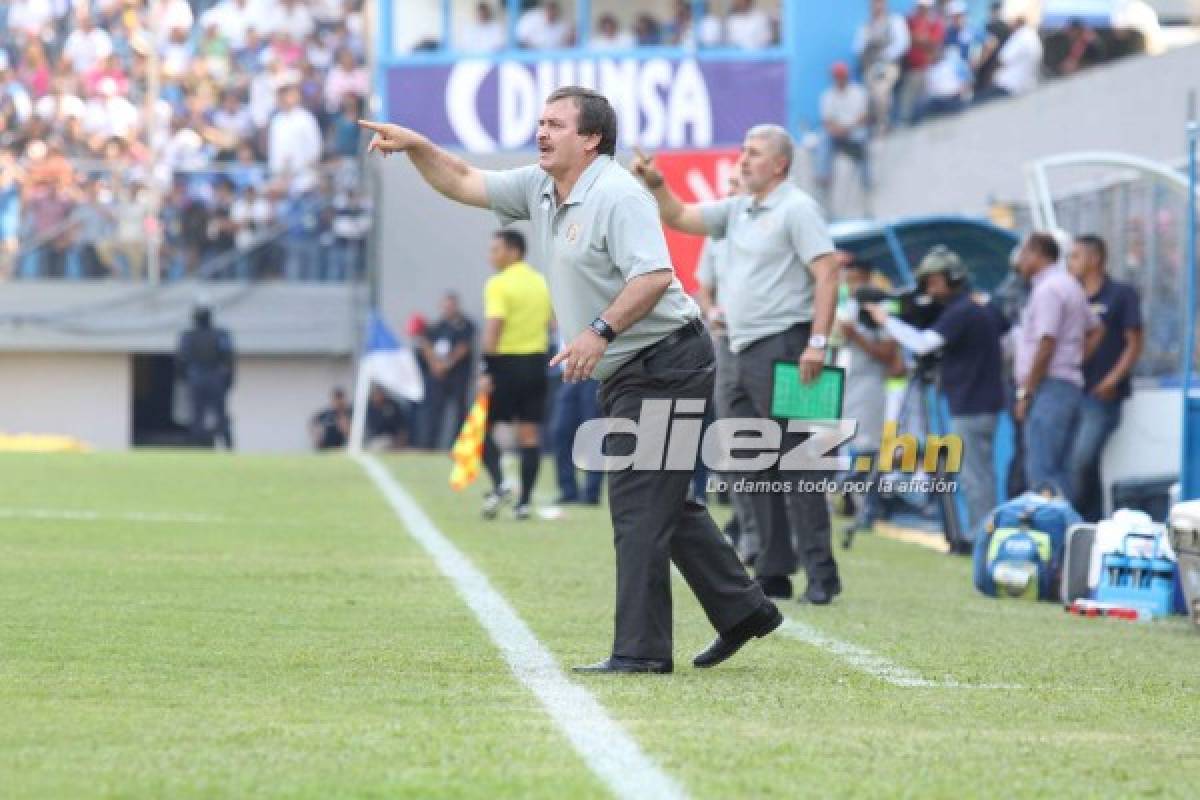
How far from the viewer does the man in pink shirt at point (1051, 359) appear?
14.5 metres

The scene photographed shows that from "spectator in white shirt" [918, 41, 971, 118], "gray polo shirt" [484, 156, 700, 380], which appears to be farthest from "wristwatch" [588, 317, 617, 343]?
"spectator in white shirt" [918, 41, 971, 118]

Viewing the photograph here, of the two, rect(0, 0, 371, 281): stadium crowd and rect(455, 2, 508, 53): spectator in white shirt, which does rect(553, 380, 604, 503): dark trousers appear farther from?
rect(0, 0, 371, 281): stadium crowd

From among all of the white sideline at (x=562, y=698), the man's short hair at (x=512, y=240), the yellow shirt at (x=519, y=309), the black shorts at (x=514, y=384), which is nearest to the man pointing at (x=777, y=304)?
the white sideline at (x=562, y=698)

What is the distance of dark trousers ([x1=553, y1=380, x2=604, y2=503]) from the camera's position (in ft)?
62.7

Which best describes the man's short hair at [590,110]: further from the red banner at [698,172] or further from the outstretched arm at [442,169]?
the red banner at [698,172]

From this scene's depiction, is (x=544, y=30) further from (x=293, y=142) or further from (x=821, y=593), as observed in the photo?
(x=821, y=593)

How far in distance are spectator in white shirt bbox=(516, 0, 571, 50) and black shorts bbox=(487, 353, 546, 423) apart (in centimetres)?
1637

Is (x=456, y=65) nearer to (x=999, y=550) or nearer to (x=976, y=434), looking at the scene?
(x=976, y=434)

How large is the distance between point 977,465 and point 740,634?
24.2 feet

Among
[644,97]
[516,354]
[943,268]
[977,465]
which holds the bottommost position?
[977,465]

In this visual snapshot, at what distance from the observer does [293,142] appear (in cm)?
3284

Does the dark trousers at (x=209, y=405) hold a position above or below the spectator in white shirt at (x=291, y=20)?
below

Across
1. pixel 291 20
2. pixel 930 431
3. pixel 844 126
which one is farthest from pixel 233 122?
pixel 930 431

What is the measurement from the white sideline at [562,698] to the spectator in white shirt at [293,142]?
19861 mm
